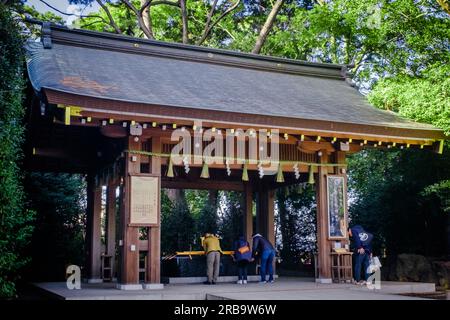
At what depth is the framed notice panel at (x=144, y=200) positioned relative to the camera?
9688mm

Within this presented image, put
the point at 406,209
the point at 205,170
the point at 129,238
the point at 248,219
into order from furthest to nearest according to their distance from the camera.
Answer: the point at 406,209 < the point at 248,219 < the point at 205,170 < the point at 129,238

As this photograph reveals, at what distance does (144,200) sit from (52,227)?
660cm

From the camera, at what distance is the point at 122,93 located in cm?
971

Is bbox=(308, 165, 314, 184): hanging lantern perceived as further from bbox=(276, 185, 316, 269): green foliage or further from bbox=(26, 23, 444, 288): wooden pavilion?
bbox=(276, 185, 316, 269): green foliage

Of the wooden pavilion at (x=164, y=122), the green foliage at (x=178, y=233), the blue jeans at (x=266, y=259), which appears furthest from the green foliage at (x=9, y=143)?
the green foliage at (x=178, y=233)

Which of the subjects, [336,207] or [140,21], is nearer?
[336,207]

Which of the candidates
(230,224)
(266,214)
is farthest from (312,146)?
(230,224)

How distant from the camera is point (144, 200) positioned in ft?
32.1

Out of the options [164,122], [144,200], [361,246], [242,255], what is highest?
[164,122]

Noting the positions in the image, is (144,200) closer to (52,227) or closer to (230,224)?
(52,227)

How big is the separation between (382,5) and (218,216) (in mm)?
8436

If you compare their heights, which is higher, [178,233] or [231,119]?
[231,119]

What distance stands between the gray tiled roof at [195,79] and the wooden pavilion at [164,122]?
4 centimetres

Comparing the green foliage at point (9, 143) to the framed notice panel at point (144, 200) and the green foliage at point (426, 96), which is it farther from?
the green foliage at point (426, 96)
